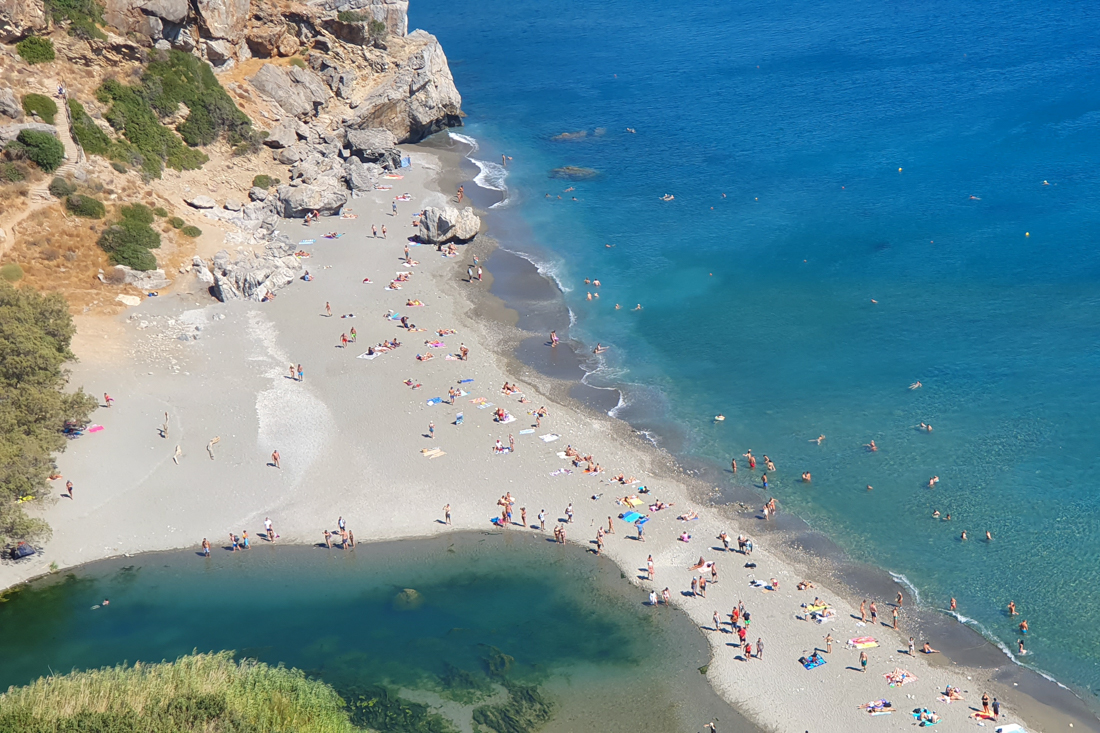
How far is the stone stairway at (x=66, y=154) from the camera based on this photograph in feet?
213

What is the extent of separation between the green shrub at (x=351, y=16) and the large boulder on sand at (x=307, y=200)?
829 inches

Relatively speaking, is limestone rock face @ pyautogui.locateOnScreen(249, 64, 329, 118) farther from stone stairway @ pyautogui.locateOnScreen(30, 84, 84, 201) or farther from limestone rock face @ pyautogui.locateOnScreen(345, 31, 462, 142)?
stone stairway @ pyautogui.locateOnScreen(30, 84, 84, 201)

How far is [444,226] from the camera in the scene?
7756 cm

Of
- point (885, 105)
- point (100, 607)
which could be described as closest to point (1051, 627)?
point (100, 607)

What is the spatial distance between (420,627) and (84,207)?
41.2m

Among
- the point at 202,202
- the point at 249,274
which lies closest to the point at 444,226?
the point at 249,274

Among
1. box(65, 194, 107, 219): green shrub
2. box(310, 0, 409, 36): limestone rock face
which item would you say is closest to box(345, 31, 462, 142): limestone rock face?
box(310, 0, 409, 36): limestone rock face

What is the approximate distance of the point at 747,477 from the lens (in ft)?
172

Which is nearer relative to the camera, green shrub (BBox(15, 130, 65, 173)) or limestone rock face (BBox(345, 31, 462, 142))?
green shrub (BBox(15, 130, 65, 173))

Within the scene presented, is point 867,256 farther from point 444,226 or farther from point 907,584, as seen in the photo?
point 907,584

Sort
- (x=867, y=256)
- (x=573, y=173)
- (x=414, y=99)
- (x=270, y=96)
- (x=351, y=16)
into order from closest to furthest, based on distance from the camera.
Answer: (x=867, y=256) → (x=270, y=96) → (x=351, y=16) → (x=573, y=173) → (x=414, y=99)

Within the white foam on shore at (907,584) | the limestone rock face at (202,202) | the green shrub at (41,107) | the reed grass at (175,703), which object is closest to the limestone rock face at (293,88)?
the limestone rock face at (202,202)

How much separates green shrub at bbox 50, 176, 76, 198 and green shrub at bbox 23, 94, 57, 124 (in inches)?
225

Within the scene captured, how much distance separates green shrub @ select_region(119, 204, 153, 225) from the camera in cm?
6731
